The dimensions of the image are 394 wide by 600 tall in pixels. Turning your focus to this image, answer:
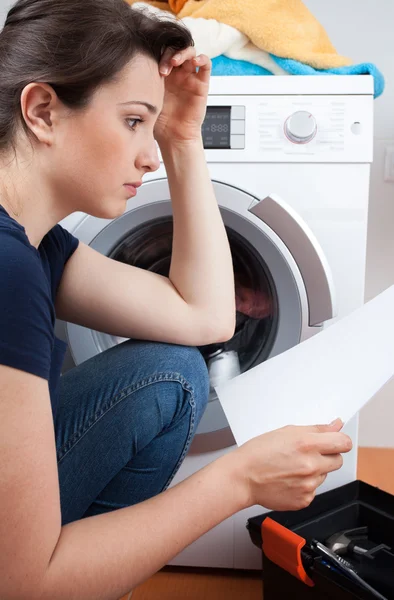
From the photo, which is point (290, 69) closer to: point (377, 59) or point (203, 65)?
point (203, 65)

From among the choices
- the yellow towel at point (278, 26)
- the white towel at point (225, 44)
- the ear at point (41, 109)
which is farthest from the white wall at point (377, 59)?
Answer: the ear at point (41, 109)

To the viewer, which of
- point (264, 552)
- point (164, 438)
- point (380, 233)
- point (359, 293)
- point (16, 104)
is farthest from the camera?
point (380, 233)

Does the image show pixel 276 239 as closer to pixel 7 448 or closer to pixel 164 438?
pixel 164 438

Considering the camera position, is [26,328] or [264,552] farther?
[264,552]

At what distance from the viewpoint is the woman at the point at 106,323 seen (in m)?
0.54

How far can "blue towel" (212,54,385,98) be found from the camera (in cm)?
114

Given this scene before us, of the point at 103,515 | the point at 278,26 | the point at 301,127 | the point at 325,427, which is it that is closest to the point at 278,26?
the point at 278,26

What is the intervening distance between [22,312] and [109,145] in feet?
0.74

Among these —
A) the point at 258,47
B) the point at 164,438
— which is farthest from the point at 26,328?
the point at 258,47

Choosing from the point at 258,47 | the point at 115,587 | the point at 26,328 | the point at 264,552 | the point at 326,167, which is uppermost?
the point at 258,47

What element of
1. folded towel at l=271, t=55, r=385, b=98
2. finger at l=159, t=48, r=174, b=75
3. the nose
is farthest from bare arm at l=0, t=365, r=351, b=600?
folded towel at l=271, t=55, r=385, b=98

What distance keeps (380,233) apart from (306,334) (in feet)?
2.44

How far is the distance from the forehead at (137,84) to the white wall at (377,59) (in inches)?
42.5

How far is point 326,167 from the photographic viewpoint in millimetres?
1096
